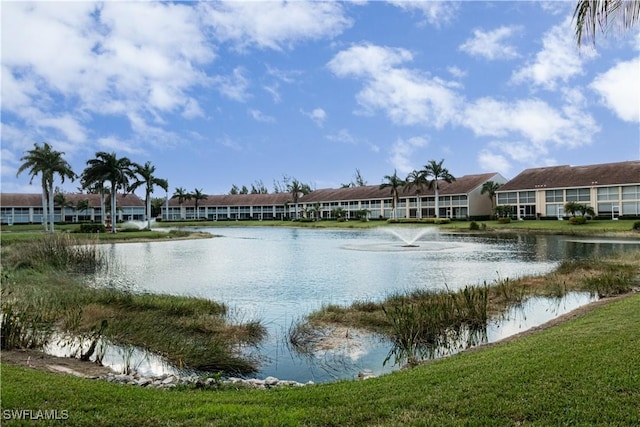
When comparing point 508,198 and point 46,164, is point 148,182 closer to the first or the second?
point 46,164

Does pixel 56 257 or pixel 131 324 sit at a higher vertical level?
pixel 56 257

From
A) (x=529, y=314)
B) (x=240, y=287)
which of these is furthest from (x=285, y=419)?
(x=240, y=287)

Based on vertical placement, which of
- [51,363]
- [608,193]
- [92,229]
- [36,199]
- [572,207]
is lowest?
[51,363]

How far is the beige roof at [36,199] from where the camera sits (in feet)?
282

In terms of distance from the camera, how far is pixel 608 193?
59062 mm

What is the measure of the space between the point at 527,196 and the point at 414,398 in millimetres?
68463

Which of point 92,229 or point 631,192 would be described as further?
point 631,192

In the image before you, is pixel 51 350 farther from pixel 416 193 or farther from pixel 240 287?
pixel 416 193

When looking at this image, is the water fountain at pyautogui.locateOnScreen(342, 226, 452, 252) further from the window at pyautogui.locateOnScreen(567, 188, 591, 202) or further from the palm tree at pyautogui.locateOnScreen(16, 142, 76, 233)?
the palm tree at pyautogui.locateOnScreen(16, 142, 76, 233)

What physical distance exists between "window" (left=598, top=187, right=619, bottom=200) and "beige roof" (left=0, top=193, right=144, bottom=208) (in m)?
70.0

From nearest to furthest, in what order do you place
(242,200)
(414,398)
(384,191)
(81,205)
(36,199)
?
(414,398), (384,191), (36,199), (81,205), (242,200)

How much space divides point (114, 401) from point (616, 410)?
5.31 m

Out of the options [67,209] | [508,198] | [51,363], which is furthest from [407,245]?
[67,209]

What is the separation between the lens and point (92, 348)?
8602 millimetres
